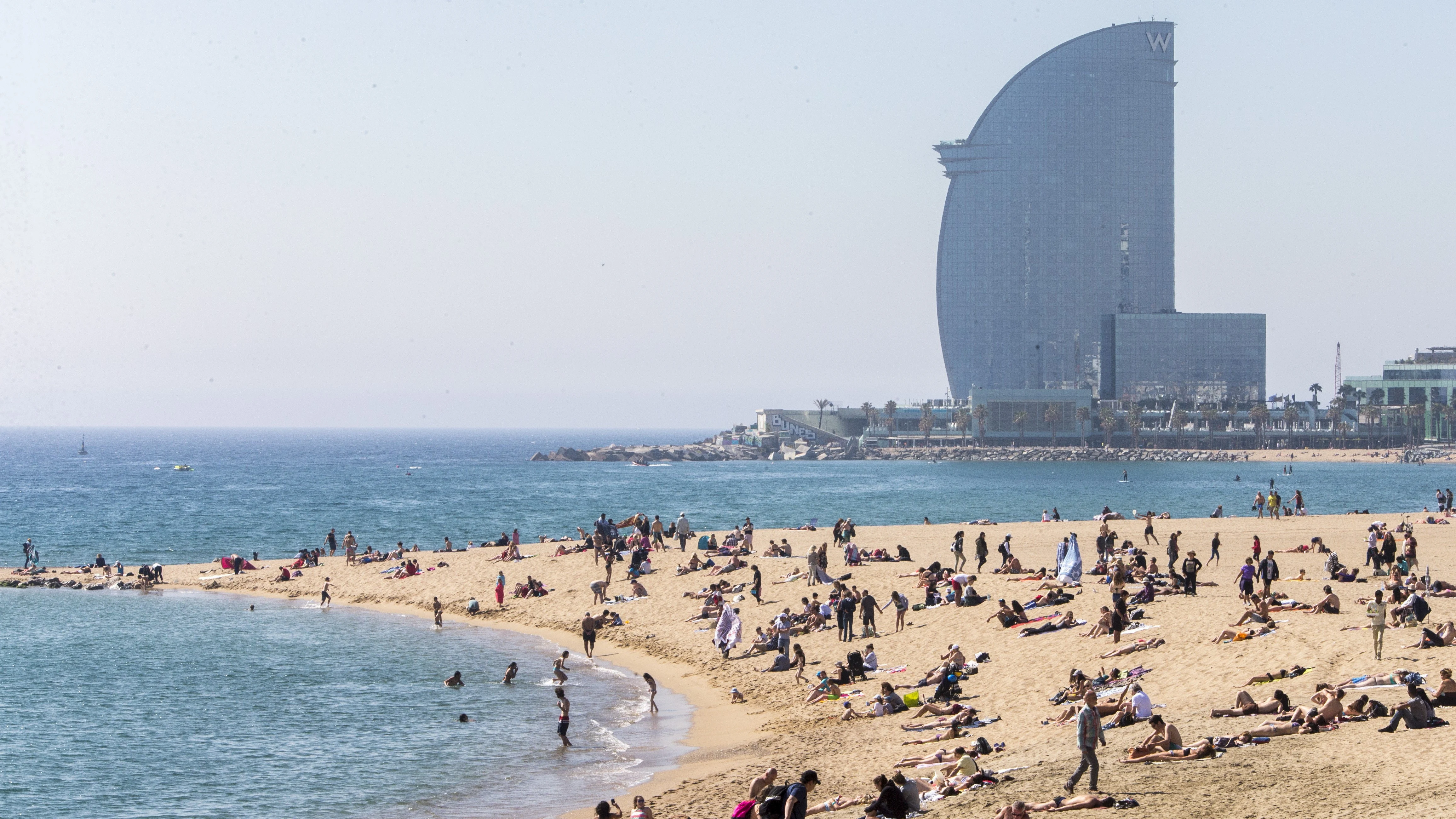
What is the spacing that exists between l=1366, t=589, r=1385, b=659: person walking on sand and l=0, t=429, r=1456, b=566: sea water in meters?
36.2

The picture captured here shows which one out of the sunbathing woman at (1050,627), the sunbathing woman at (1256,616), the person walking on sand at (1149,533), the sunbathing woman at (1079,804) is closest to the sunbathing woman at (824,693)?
the sunbathing woman at (1050,627)

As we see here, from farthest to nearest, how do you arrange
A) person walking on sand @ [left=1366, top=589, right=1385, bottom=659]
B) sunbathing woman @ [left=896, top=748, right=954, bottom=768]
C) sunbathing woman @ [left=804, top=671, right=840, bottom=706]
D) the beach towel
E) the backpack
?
the beach towel → sunbathing woman @ [left=804, top=671, right=840, bottom=706] → person walking on sand @ [left=1366, top=589, right=1385, bottom=659] → sunbathing woman @ [left=896, top=748, right=954, bottom=768] → the backpack

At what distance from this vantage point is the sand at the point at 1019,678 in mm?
16094

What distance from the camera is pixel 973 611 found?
31.5 m

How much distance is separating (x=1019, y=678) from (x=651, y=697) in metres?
7.54

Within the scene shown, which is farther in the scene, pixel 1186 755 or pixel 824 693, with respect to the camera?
pixel 824 693

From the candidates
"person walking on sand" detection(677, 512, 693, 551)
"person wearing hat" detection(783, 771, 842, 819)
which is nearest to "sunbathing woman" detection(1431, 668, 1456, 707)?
"person wearing hat" detection(783, 771, 842, 819)

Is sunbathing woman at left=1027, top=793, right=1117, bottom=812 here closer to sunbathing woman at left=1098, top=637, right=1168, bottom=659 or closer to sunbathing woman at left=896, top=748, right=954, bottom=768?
sunbathing woman at left=896, top=748, right=954, bottom=768

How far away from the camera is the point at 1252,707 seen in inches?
765

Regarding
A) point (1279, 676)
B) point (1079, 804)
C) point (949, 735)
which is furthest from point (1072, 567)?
point (1079, 804)

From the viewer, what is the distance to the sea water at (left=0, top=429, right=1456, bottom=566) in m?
75.2

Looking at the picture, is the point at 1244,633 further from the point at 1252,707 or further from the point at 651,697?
the point at 651,697

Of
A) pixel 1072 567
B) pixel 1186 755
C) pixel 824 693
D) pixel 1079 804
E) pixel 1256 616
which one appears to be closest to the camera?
pixel 1079 804

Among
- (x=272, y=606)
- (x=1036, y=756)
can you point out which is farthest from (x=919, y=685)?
(x=272, y=606)
